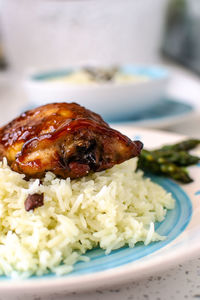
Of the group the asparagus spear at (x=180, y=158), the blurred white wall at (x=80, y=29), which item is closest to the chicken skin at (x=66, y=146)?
the asparagus spear at (x=180, y=158)

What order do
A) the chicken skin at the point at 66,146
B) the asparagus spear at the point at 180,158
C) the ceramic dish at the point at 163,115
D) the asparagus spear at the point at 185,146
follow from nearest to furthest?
the chicken skin at the point at 66,146, the asparagus spear at the point at 180,158, the asparagus spear at the point at 185,146, the ceramic dish at the point at 163,115

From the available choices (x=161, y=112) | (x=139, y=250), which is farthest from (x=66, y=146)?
(x=161, y=112)

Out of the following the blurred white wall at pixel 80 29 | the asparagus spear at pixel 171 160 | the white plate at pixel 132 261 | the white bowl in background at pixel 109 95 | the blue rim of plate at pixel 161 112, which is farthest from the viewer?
the blurred white wall at pixel 80 29

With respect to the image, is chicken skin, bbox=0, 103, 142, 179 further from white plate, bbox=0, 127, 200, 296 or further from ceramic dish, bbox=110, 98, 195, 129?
ceramic dish, bbox=110, 98, 195, 129

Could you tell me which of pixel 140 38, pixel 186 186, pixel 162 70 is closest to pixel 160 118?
pixel 162 70

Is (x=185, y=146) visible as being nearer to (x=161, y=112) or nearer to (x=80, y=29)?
(x=161, y=112)

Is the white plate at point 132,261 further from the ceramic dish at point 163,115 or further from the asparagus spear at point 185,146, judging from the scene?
the ceramic dish at point 163,115

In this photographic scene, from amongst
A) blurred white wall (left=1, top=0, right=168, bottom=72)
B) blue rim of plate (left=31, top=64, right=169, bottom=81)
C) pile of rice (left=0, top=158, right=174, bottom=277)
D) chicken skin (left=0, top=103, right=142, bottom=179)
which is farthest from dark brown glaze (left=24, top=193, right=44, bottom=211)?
blurred white wall (left=1, top=0, right=168, bottom=72)

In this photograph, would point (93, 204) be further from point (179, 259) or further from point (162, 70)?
point (162, 70)
